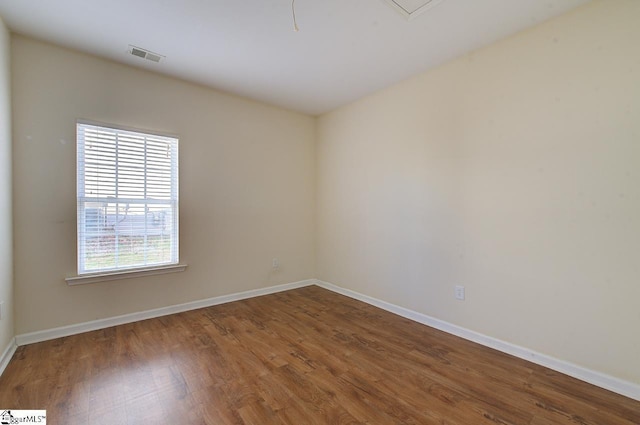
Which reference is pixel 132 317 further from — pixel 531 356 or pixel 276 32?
pixel 531 356

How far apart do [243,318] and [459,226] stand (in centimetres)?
240

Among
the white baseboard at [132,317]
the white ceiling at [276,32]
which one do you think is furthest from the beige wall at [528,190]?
the white baseboard at [132,317]

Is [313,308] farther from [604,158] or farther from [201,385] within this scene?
[604,158]

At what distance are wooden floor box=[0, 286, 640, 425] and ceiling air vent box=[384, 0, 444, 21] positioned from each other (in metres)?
2.64

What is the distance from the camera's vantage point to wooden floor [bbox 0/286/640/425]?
5.29 ft

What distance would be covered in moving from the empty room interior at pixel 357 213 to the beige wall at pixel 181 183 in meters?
0.02

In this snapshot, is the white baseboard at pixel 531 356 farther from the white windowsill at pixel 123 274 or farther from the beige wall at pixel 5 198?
the beige wall at pixel 5 198

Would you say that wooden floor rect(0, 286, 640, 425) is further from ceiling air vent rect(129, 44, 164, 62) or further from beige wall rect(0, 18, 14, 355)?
ceiling air vent rect(129, 44, 164, 62)

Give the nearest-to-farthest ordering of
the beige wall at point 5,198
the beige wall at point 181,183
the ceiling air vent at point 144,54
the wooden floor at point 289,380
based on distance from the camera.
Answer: the wooden floor at point 289,380 → the beige wall at point 5,198 → the beige wall at point 181,183 → the ceiling air vent at point 144,54

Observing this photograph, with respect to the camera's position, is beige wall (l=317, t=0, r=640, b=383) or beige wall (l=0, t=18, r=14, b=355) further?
beige wall (l=0, t=18, r=14, b=355)

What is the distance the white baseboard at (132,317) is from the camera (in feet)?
7.95

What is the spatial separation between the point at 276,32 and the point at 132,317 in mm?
3062

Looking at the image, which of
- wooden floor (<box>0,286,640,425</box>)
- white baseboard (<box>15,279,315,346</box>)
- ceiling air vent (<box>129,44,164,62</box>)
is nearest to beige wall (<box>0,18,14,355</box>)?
white baseboard (<box>15,279,315,346</box>)

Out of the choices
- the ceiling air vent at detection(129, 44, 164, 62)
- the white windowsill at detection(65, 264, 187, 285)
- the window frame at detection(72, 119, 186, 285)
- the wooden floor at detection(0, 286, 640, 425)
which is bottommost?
the wooden floor at detection(0, 286, 640, 425)
